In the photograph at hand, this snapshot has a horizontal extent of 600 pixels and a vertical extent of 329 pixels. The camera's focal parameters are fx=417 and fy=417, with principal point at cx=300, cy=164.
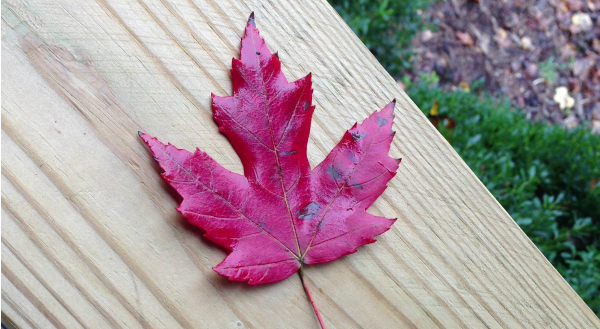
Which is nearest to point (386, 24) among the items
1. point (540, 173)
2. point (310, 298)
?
point (540, 173)

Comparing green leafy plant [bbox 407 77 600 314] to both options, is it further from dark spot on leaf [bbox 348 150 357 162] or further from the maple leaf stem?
the maple leaf stem

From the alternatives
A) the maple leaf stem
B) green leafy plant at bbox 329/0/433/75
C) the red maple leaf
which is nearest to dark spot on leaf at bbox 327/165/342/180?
the red maple leaf

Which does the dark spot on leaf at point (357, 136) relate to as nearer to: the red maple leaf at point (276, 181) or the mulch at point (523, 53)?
the red maple leaf at point (276, 181)

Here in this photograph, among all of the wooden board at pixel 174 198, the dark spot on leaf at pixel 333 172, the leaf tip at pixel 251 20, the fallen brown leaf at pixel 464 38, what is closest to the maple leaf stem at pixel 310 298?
the wooden board at pixel 174 198

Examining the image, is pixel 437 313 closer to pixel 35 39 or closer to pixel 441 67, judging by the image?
pixel 35 39

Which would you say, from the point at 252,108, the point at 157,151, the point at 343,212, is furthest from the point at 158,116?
the point at 343,212
